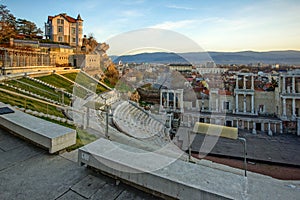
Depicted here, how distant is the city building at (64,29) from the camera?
134 feet

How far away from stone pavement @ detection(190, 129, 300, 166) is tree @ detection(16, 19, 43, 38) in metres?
39.8

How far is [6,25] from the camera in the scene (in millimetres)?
28375

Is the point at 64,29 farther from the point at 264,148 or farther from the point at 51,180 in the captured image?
the point at 51,180

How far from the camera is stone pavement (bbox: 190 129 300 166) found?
1224 cm

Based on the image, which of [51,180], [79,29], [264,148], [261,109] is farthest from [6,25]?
[261,109]

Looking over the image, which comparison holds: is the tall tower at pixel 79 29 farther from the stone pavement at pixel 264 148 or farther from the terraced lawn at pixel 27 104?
the stone pavement at pixel 264 148

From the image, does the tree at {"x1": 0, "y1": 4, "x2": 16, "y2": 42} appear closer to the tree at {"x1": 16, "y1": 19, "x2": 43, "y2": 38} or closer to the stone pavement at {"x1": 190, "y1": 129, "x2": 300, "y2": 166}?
the tree at {"x1": 16, "y1": 19, "x2": 43, "y2": 38}

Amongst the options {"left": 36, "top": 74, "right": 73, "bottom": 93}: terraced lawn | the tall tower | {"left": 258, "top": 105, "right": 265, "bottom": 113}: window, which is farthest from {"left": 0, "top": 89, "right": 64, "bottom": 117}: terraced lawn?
the tall tower

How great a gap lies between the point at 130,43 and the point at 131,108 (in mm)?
5844

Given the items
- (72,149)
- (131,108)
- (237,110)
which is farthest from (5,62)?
(237,110)

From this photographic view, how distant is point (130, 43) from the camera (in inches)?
126

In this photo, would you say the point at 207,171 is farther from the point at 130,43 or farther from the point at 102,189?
Result: the point at 130,43

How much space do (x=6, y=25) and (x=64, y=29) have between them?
47.5ft

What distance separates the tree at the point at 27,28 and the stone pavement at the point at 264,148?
130 feet
